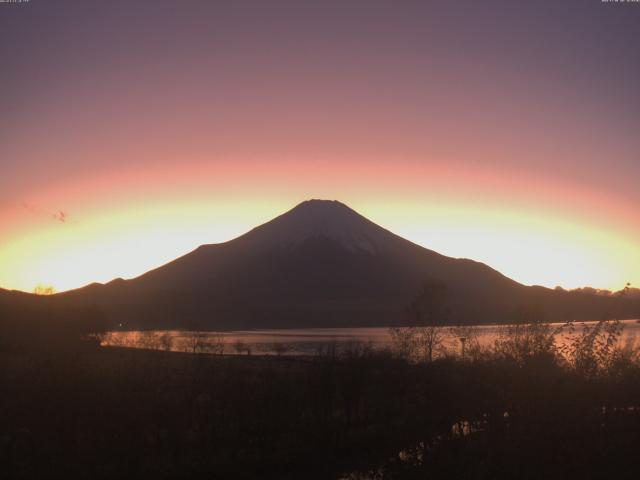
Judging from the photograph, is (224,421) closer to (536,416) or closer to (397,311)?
(536,416)

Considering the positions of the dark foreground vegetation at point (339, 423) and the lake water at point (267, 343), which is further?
the lake water at point (267, 343)

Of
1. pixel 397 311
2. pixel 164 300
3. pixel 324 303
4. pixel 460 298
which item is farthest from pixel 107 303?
pixel 460 298

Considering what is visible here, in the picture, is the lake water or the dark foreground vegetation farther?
the lake water

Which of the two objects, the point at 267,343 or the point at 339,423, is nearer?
the point at 339,423

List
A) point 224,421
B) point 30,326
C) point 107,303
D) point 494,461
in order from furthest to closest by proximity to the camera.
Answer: point 107,303 → point 30,326 → point 224,421 → point 494,461

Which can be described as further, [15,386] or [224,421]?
[15,386]

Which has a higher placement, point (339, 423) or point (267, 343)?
point (339, 423)

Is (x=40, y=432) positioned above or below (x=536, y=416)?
below

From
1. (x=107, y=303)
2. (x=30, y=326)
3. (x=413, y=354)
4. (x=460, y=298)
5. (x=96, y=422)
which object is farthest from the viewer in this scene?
(x=460, y=298)
